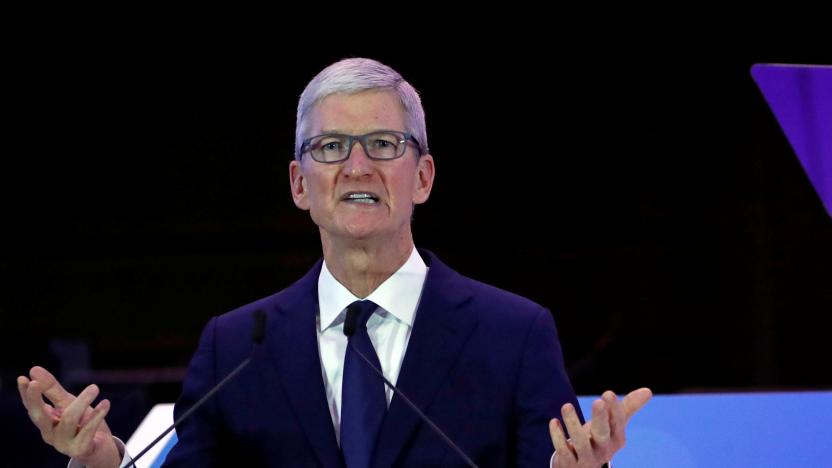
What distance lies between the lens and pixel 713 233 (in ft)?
10.2

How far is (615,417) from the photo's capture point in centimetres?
111

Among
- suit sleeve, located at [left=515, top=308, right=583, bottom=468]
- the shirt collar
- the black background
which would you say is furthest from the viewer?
the black background

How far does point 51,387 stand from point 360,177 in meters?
0.47

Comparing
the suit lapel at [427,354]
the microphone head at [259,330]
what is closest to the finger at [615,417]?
the suit lapel at [427,354]

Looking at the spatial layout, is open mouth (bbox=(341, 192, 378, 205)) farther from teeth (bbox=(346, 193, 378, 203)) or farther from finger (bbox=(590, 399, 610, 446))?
finger (bbox=(590, 399, 610, 446))

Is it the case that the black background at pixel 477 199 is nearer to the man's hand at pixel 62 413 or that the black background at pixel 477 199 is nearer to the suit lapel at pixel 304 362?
the suit lapel at pixel 304 362

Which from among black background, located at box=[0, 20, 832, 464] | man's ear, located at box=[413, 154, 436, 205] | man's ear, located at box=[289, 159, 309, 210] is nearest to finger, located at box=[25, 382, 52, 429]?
man's ear, located at box=[289, 159, 309, 210]

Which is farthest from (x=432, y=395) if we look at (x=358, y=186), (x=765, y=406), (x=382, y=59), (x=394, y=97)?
(x=382, y=59)

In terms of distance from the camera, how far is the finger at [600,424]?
43.1 inches

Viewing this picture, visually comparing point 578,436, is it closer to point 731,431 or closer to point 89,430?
point 89,430

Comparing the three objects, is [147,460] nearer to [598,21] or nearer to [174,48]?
[174,48]

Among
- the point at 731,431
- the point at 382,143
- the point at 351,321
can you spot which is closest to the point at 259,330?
the point at 351,321

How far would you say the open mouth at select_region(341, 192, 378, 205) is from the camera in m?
1.40

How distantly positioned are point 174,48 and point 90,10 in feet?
0.79
